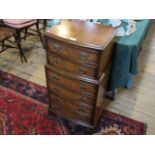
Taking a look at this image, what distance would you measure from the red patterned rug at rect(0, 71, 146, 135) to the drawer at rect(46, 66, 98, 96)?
1.58ft

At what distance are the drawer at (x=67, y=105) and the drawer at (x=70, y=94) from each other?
0.17 feet

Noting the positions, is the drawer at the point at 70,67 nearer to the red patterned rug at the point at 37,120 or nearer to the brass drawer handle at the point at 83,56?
the brass drawer handle at the point at 83,56

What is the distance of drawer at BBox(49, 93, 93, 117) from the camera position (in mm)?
1544

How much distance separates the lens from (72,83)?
4.65ft

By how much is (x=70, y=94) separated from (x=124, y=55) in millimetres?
540

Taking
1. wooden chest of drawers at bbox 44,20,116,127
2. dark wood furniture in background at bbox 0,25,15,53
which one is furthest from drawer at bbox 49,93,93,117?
dark wood furniture in background at bbox 0,25,15,53

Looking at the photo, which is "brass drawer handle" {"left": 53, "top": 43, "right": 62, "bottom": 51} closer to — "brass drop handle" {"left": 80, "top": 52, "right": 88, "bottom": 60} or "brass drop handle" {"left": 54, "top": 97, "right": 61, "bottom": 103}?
"brass drop handle" {"left": 80, "top": 52, "right": 88, "bottom": 60}

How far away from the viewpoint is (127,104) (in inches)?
77.8

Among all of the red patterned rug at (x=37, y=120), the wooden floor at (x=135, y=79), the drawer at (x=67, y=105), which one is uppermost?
the drawer at (x=67, y=105)

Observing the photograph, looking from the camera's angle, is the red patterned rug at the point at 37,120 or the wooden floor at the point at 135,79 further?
the wooden floor at the point at 135,79

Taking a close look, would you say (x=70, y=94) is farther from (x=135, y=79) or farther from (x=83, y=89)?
(x=135, y=79)

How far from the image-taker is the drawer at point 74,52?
1.20 m

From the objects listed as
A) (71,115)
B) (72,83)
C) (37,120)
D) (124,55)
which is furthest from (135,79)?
(37,120)

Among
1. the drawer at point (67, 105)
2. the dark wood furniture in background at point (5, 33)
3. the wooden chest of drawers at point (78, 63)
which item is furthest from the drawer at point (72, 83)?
the dark wood furniture in background at point (5, 33)
